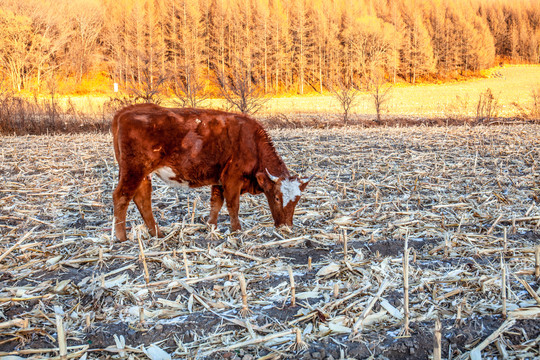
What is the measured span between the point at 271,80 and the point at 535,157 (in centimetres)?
5389

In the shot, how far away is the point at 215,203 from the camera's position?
6.70m

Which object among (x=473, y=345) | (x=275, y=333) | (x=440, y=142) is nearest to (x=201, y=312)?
(x=275, y=333)

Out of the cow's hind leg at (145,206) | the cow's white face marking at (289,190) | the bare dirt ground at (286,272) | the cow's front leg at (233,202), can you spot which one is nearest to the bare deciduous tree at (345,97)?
the bare dirt ground at (286,272)

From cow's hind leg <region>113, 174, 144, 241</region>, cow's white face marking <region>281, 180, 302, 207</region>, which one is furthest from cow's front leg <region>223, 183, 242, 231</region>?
cow's hind leg <region>113, 174, 144, 241</region>

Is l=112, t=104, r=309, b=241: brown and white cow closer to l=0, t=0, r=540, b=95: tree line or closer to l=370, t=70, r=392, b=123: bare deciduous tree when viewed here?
l=370, t=70, r=392, b=123: bare deciduous tree

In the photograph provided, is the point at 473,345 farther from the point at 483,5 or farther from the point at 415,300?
the point at 483,5

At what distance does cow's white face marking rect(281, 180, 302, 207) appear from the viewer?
20.4 feet

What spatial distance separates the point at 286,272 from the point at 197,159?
2330mm

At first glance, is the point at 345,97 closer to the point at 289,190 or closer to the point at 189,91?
the point at 189,91

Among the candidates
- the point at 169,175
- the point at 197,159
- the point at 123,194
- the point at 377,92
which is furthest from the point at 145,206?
the point at 377,92

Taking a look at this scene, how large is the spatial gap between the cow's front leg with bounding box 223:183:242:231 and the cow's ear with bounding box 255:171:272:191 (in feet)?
1.09

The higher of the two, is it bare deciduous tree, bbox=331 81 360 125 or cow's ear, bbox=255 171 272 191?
bare deciduous tree, bbox=331 81 360 125

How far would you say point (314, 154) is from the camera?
438 inches

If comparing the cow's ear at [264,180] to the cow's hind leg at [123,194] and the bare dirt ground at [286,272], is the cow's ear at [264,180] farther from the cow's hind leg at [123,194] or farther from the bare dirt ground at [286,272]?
the cow's hind leg at [123,194]
